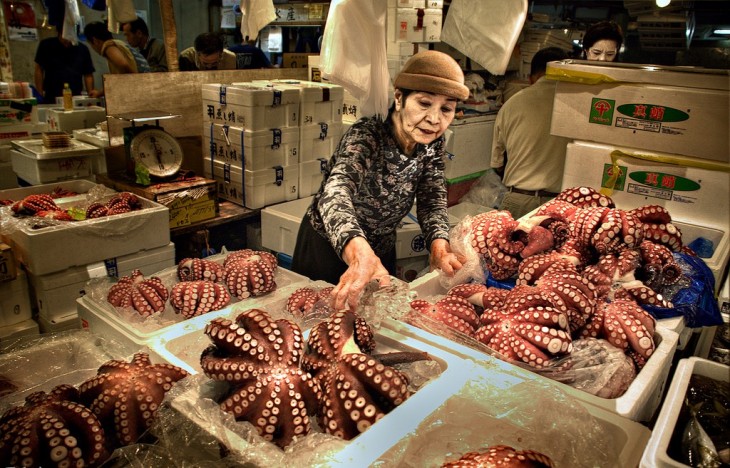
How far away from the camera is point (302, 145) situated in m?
4.25

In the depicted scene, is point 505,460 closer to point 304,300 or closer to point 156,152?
point 304,300

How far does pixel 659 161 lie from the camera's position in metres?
2.67

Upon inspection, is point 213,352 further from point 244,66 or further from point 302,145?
point 244,66

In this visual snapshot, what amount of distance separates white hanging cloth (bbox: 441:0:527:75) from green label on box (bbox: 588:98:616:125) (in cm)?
54

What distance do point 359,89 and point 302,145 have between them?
1928mm

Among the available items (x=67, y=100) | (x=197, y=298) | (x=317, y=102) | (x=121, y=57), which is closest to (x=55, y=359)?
(x=197, y=298)

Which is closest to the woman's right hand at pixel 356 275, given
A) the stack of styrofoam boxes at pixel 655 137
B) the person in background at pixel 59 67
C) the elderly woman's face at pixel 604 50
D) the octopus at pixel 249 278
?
the octopus at pixel 249 278

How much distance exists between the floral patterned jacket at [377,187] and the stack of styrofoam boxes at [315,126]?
5.54 ft

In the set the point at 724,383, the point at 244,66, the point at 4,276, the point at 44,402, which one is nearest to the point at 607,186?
the point at 724,383

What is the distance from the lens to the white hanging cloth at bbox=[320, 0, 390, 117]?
2303 millimetres

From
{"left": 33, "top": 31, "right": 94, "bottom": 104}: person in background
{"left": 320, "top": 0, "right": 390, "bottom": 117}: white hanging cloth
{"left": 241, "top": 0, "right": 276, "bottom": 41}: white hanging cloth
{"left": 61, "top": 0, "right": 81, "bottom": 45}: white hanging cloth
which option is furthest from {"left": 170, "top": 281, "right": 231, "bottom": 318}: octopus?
{"left": 33, "top": 31, "right": 94, "bottom": 104}: person in background

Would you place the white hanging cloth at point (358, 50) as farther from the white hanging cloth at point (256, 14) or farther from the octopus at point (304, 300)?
the white hanging cloth at point (256, 14)

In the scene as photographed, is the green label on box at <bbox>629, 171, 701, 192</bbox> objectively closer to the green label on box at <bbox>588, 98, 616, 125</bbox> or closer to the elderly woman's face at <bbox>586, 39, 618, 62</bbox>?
the green label on box at <bbox>588, 98, 616, 125</bbox>

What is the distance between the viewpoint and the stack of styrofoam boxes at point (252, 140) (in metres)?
3.86
